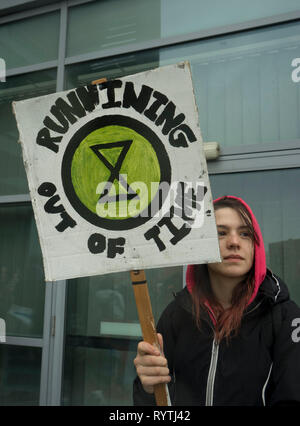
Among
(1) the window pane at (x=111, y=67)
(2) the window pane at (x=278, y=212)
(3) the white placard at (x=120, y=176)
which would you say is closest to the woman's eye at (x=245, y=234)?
(3) the white placard at (x=120, y=176)

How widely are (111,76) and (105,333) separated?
2.00 m

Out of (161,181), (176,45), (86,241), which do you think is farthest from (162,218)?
(176,45)

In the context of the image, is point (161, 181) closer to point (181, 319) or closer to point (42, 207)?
point (42, 207)

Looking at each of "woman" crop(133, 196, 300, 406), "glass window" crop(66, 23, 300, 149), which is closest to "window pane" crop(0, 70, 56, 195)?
"glass window" crop(66, 23, 300, 149)

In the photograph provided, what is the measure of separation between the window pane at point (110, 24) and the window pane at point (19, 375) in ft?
8.19

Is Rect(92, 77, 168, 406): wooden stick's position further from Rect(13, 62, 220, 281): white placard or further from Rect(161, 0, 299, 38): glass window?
Rect(161, 0, 299, 38): glass window

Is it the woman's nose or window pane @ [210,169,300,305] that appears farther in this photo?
window pane @ [210,169,300,305]

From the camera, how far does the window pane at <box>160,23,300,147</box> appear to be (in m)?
2.65

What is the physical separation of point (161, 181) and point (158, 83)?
31cm

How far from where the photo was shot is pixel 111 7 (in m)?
3.29

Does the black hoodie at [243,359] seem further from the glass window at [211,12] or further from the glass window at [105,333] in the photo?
the glass window at [211,12]

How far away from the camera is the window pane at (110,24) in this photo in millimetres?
3146

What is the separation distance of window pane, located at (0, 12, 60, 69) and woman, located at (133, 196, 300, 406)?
2605 millimetres
